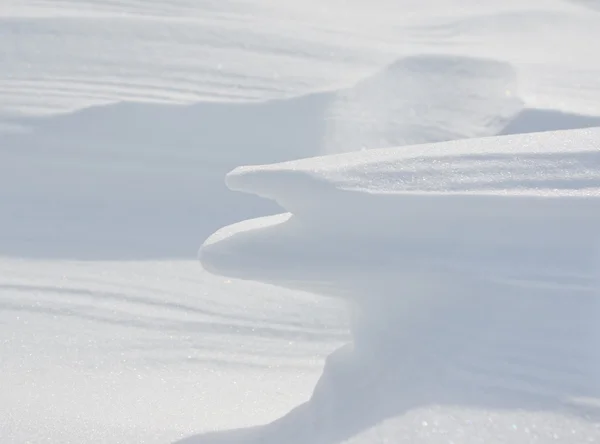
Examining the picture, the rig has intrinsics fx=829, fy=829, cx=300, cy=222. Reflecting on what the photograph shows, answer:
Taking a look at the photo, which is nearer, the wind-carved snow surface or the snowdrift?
the wind-carved snow surface

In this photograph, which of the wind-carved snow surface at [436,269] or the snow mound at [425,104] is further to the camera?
the snow mound at [425,104]

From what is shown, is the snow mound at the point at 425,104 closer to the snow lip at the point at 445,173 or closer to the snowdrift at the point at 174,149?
the snowdrift at the point at 174,149

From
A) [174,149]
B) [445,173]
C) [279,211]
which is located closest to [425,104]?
[279,211]

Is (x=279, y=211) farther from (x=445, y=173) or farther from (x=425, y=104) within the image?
(x=445, y=173)

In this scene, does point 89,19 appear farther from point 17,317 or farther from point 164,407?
point 164,407

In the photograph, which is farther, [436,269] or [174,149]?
Result: [174,149]

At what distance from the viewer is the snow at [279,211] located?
0.93m

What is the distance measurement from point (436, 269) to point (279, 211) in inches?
23.7

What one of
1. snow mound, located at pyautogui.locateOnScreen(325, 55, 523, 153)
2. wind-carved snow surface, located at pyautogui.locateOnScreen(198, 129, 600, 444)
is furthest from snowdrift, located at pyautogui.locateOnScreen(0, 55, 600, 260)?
wind-carved snow surface, located at pyautogui.locateOnScreen(198, 129, 600, 444)

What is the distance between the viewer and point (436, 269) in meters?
0.94

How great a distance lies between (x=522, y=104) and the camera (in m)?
1.55

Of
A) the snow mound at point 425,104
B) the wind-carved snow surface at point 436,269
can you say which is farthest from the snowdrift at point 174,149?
the wind-carved snow surface at point 436,269

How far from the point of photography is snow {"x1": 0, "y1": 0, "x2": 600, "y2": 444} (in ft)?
3.04

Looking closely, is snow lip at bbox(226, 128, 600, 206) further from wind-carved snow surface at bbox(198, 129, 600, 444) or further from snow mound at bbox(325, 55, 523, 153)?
snow mound at bbox(325, 55, 523, 153)
